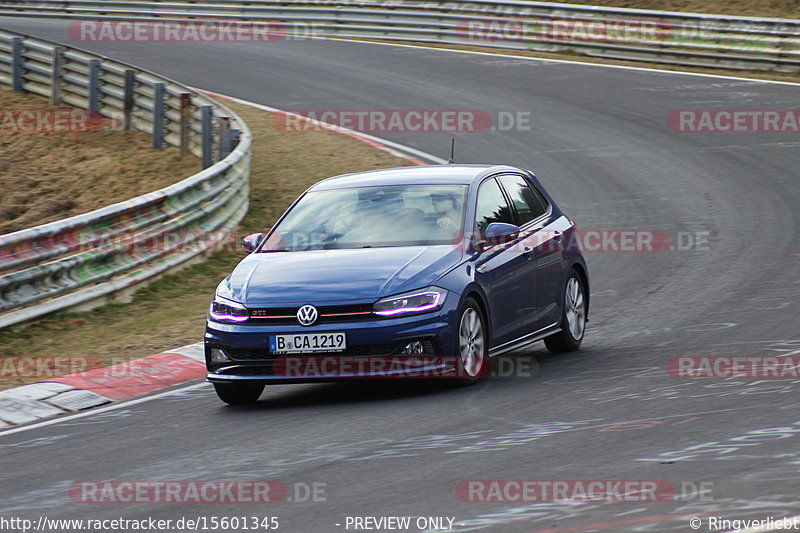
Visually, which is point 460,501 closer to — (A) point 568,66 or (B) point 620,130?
(B) point 620,130

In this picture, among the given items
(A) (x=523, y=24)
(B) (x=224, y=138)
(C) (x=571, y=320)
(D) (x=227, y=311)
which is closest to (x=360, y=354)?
(D) (x=227, y=311)

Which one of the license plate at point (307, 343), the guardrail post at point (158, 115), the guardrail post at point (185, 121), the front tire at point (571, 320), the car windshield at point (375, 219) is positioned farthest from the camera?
the guardrail post at point (158, 115)

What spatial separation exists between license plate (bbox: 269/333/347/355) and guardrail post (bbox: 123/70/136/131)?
1443cm

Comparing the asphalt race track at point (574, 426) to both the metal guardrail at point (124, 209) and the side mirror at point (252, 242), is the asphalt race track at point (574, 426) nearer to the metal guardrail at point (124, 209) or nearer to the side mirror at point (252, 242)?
the side mirror at point (252, 242)

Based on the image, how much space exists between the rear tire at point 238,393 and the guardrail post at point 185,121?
37.6ft

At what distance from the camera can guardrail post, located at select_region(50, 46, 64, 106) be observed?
2450cm

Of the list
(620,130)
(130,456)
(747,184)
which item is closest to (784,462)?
(130,456)

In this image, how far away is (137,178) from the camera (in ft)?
66.9

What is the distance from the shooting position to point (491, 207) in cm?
1032

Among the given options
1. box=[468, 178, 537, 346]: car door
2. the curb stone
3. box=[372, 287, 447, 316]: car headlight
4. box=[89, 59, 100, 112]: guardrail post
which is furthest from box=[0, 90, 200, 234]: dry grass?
box=[372, 287, 447, 316]: car headlight

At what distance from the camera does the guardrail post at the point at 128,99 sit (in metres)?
22.4

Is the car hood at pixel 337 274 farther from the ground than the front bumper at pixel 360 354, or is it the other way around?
the car hood at pixel 337 274

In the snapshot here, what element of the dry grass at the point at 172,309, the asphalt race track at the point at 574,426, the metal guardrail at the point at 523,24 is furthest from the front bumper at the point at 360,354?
the metal guardrail at the point at 523,24

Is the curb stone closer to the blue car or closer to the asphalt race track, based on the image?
the asphalt race track
